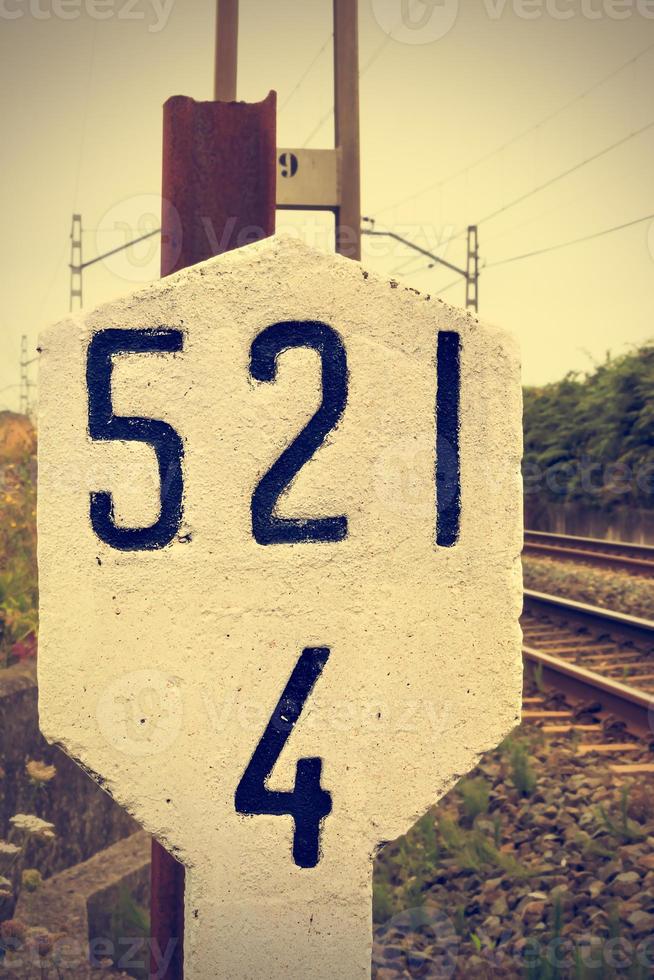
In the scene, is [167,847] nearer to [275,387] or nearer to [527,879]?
[275,387]

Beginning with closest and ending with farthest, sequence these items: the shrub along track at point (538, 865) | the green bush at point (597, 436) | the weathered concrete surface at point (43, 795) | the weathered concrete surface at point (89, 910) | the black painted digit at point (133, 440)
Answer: the black painted digit at point (133, 440) < the weathered concrete surface at point (89, 910) < the shrub along track at point (538, 865) < the weathered concrete surface at point (43, 795) < the green bush at point (597, 436)

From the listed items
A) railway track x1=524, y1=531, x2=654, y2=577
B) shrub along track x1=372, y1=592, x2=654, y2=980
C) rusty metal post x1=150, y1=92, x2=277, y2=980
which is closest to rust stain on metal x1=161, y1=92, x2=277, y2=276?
rusty metal post x1=150, y1=92, x2=277, y2=980

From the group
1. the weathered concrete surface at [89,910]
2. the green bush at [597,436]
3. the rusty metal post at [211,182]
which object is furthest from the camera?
the green bush at [597,436]

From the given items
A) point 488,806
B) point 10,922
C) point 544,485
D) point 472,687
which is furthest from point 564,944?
point 544,485

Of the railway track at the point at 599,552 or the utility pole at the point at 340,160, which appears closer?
the utility pole at the point at 340,160

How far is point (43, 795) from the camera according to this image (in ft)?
12.0

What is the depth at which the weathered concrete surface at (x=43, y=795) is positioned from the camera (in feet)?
11.8

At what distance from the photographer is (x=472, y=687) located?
147 cm

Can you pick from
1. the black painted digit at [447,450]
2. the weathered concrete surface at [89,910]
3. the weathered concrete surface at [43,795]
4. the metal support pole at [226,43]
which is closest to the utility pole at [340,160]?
the metal support pole at [226,43]

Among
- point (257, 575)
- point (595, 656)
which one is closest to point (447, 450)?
point (257, 575)

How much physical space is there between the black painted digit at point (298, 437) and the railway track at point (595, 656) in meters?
4.56

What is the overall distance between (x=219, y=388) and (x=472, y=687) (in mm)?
609

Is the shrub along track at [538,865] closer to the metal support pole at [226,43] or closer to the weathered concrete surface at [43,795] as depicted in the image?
the weathered concrete surface at [43,795]

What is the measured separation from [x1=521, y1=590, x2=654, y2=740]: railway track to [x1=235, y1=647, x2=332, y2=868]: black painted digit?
442cm
